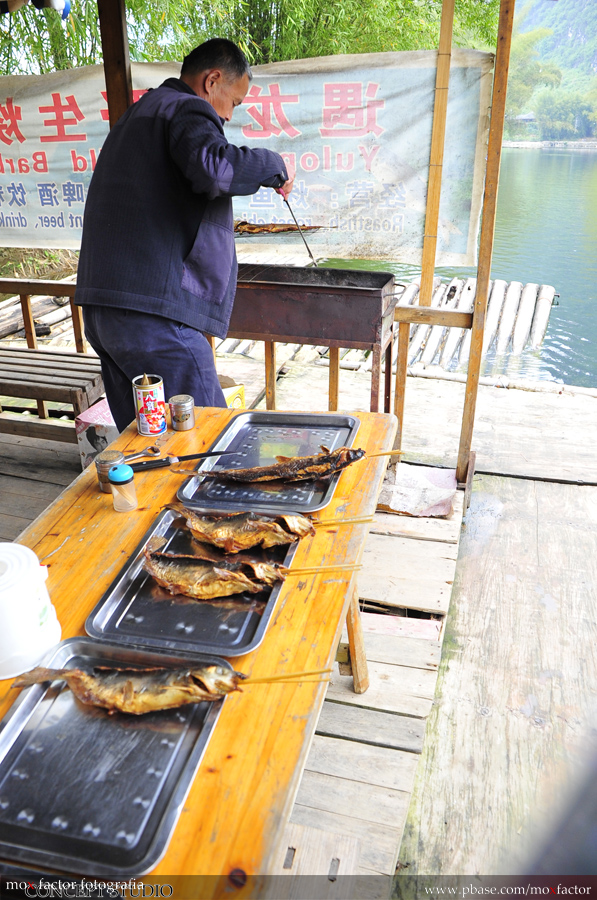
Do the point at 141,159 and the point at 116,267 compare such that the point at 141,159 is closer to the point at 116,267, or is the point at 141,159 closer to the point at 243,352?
the point at 116,267

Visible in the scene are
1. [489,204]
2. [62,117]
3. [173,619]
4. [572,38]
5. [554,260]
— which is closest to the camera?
[173,619]

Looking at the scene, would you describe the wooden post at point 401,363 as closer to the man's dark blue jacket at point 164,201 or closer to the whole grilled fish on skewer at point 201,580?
the man's dark blue jacket at point 164,201

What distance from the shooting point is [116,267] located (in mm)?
2740

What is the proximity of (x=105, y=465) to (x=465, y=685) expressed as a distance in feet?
5.17

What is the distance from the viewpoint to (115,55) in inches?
144

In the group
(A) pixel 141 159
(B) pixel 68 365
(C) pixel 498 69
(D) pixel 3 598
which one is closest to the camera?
(D) pixel 3 598

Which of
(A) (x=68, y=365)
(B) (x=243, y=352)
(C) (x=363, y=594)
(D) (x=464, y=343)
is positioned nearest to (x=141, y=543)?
(C) (x=363, y=594)

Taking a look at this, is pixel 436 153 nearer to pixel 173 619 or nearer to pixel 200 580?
pixel 200 580

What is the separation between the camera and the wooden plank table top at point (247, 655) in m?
1.01

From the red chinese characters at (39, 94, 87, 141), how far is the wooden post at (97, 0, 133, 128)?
58 cm

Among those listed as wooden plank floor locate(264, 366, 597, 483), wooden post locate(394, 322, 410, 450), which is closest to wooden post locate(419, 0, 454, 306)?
wooden post locate(394, 322, 410, 450)

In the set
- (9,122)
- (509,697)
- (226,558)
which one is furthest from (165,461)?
(9,122)

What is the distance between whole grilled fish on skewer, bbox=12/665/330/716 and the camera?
4.00 ft

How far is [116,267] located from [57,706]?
199 cm
